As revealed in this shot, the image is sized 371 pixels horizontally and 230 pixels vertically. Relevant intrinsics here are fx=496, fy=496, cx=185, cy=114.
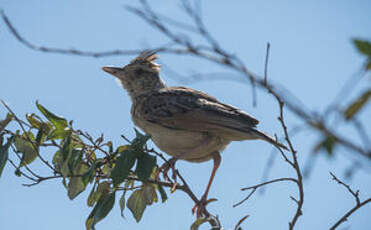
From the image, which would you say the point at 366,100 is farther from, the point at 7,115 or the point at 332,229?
the point at 7,115

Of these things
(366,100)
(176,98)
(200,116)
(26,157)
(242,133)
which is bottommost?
(366,100)

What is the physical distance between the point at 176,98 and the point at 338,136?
17.6ft

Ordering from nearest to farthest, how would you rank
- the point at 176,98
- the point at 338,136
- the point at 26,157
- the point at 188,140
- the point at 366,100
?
the point at 338,136 < the point at 366,100 < the point at 26,157 < the point at 188,140 < the point at 176,98

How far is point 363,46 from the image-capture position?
2242 millimetres

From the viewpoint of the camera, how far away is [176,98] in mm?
7262

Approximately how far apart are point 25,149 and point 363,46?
150 inches

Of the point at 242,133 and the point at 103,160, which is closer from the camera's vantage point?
the point at 103,160

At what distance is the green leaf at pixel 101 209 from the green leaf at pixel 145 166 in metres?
0.53

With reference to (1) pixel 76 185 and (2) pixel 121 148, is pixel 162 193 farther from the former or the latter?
(1) pixel 76 185

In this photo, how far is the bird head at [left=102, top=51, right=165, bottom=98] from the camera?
321 inches

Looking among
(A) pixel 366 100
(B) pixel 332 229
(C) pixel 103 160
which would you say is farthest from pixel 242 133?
(A) pixel 366 100

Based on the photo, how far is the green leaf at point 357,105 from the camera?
210 centimetres

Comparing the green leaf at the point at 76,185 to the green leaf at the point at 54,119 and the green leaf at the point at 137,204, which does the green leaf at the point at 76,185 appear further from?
the green leaf at the point at 137,204

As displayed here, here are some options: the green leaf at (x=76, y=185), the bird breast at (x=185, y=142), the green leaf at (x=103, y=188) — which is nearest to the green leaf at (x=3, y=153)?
the green leaf at (x=76, y=185)
